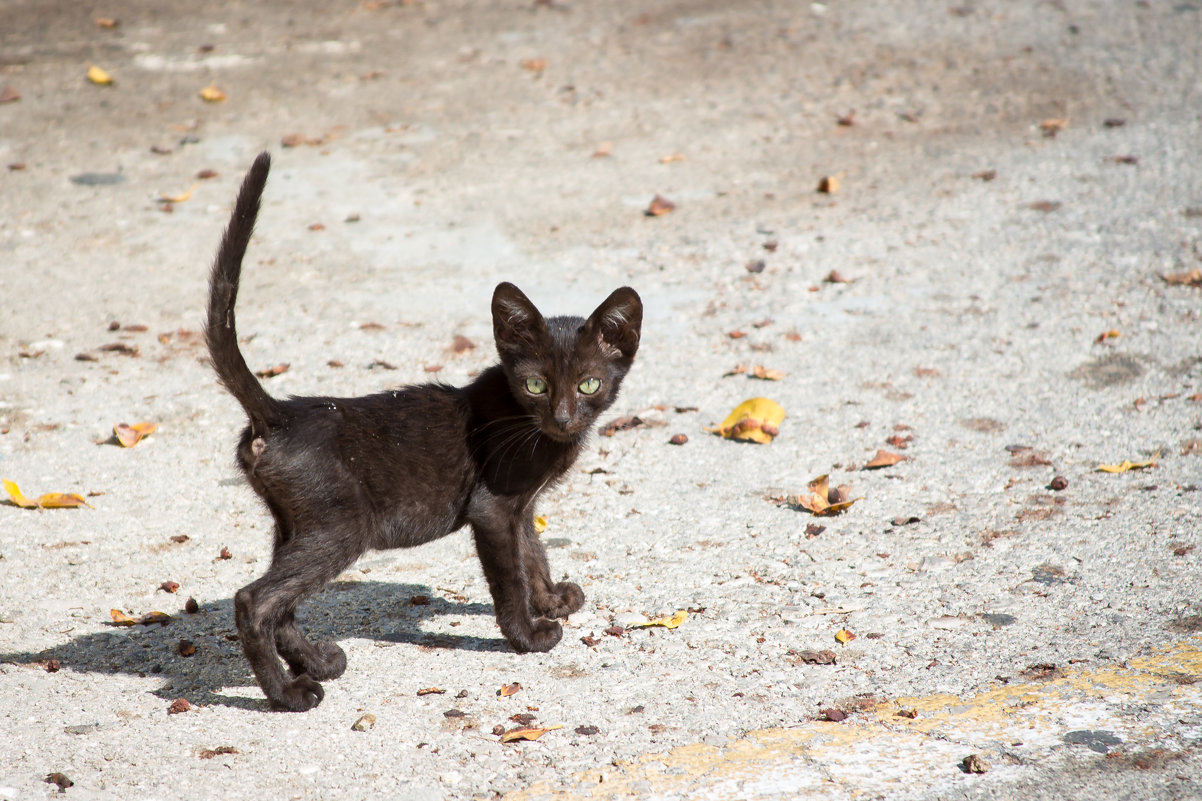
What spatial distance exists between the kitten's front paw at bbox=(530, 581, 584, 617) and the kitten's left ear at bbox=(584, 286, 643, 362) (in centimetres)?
89

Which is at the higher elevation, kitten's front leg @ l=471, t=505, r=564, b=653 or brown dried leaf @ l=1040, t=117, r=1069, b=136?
brown dried leaf @ l=1040, t=117, r=1069, b=136

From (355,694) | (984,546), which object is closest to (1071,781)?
(984,546)

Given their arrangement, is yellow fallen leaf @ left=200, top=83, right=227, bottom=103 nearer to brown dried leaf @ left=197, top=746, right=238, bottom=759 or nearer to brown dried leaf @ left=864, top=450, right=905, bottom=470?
brown dried leaf @ left=864, top=450, right=905, bottom=470

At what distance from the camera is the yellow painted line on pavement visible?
10.1ft

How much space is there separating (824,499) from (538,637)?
152cm

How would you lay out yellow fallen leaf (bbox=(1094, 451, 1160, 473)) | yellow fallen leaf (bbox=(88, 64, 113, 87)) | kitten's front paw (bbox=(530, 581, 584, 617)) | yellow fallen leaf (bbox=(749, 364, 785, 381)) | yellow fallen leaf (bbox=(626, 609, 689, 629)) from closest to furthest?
yellow fallen leaf (bbox=(626, 609, 689, 629)) → kitten's front paw (bbox=(530, 581, 584, 617)) → yellow fallen leaf (bbox=(1094, 451, 1160, 473)) → yellow fallen leaf (bbox=(749, 364, 785, 381)) → yellow fallen leaf (bbox=(88, 64, 113, 87))

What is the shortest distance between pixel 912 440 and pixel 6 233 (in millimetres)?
5934

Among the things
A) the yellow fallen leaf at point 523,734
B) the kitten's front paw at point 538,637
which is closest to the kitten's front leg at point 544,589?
the kitten's front paw at point 538,637

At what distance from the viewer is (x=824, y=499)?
4785mm

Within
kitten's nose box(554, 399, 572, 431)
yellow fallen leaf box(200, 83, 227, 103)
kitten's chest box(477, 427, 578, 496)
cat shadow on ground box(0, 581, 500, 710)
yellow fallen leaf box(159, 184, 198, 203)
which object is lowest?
cat shadow on ground box(0, 581, 500, 710)

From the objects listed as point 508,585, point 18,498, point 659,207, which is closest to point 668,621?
point 508,585

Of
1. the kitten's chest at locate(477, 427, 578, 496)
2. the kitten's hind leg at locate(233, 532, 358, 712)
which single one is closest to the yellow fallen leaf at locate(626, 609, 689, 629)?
the kitten's chest at locate(477, 427, 578, 496)

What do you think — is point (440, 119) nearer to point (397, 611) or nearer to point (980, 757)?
point (397, 611)

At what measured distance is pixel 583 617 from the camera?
163 inches
